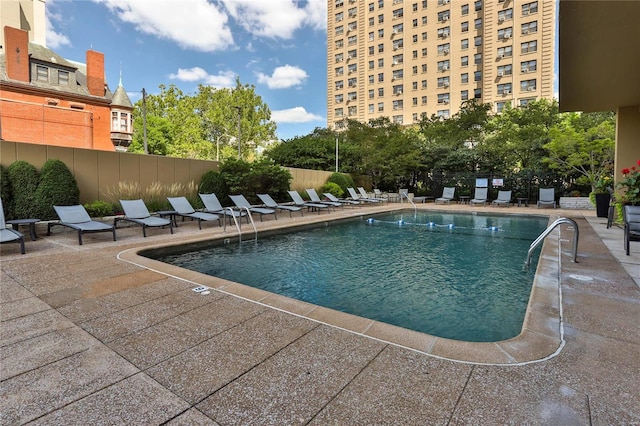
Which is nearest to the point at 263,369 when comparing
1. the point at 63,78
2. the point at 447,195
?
the point at 447,195

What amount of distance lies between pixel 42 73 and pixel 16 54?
161cm

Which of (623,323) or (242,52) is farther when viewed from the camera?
(242,52)

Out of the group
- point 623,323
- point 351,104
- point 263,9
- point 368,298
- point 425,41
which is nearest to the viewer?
point 623,323

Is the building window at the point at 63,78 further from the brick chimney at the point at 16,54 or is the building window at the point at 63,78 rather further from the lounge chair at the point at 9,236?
the lounge chair at the point at 9,236

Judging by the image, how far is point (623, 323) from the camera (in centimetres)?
262

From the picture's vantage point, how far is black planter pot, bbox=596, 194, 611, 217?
978 cm

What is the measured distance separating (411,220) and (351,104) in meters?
40.1

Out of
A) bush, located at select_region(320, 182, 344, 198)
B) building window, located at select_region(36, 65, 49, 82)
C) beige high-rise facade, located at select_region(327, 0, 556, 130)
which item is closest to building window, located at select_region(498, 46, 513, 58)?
beige high-rise facade, located at select_region(327, 0, 556, 130)

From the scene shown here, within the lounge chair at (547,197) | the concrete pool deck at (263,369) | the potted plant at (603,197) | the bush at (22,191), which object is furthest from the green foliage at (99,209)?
the lounge chair at (547,197)

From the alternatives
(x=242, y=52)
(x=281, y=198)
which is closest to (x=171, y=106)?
(x=242, y=52)

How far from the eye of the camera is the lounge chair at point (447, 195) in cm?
1719

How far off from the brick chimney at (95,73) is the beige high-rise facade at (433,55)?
67.0 feet

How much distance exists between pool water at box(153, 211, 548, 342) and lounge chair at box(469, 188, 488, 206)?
7.22m

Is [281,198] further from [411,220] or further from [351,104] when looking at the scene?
[351,104]
